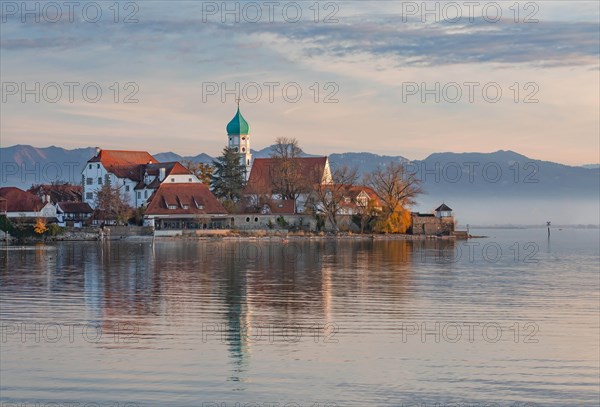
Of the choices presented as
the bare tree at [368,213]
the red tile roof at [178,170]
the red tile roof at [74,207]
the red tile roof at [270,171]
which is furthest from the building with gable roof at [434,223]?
the red tile roof at [74,207]

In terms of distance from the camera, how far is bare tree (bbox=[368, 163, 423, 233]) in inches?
3812

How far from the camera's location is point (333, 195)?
96312mm

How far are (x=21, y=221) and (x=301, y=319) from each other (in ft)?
214

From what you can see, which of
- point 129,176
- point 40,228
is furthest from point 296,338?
point 129,176

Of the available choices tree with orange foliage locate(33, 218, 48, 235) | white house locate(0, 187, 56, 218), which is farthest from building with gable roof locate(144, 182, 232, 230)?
white house locate(0, 187, 56, 218)

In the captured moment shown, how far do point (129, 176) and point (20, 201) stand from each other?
42.2 ft

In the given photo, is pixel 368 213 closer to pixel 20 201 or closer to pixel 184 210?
pixel 184 210

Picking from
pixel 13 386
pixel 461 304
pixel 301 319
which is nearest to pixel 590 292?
pixel 461 304

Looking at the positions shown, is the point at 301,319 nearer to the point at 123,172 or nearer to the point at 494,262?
the point at 494,262

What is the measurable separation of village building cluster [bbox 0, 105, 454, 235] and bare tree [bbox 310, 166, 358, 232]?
0.52 m

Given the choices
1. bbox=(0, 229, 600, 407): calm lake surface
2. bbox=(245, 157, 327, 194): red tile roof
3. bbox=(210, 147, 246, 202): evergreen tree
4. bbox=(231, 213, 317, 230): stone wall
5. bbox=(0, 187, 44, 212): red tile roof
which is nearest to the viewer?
bbox=(0, 229, 600, 407): calm lake surface

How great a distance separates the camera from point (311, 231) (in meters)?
95.6

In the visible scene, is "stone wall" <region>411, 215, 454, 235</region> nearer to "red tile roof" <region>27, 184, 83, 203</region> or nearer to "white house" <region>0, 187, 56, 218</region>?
"white house" <region>0, 187, 56, 218</region>

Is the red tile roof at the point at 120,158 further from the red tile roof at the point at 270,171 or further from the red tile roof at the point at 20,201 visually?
the red tile roof at the point at 270,171
